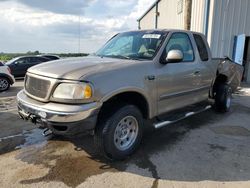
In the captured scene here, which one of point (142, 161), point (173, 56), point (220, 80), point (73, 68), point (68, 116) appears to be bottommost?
point (142, 161)

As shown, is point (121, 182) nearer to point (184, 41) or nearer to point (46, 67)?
point (46, 67)

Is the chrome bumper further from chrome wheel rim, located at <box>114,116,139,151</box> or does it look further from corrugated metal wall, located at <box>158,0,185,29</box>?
corrugated metal wall, located at <box>158,0,185,29</box>

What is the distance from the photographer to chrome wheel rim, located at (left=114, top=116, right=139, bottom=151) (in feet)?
13.1

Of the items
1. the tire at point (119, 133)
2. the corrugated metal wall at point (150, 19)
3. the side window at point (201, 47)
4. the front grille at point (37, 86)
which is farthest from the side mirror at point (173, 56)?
the corrugated metal wall at point (150, 19)

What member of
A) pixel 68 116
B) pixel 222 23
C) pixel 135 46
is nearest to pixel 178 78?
pixel 135 46

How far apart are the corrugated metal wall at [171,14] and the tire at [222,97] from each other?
9573 millimetres

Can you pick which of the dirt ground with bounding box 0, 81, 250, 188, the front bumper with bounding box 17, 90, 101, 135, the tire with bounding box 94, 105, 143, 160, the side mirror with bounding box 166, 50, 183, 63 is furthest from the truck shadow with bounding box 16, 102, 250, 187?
the side mirror with bounding box 166, 50, 183, 63

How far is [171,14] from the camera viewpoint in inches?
738

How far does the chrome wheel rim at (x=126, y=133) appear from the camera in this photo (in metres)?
3.99

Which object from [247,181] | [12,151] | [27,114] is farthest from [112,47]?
[247,181]

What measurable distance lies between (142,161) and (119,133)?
561 millimetres

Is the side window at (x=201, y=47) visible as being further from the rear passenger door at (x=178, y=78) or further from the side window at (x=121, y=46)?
the side window at (x=121, y=46)

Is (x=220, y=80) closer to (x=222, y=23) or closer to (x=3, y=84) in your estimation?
(x=222, y=23)

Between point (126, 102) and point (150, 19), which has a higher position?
point (150, 19)
